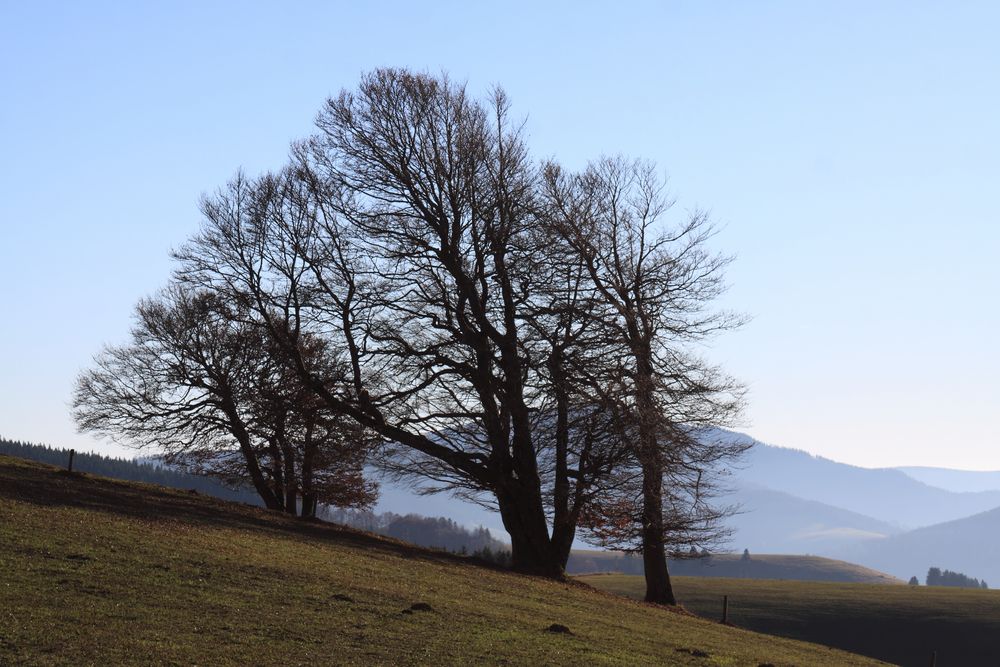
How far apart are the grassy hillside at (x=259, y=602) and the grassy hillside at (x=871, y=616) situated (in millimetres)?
31595

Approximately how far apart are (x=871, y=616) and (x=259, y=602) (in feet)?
207

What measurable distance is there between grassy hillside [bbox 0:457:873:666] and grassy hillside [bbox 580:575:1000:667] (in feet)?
104

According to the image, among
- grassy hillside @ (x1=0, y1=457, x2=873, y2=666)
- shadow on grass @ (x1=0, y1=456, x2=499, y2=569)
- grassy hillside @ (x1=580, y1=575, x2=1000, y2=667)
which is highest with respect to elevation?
shadow on grass @ (x1=0, y1=456, x2=499, y2=569)

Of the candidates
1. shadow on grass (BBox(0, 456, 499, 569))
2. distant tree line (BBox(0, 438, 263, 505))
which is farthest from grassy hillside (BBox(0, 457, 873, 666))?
distant tree line (BBox(0, 438, 263, 505))

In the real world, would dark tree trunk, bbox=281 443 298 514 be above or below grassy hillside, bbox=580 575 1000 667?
above

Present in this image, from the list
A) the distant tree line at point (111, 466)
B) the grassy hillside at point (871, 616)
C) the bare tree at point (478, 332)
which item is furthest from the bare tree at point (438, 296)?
the distant tree line at point (111, 466)

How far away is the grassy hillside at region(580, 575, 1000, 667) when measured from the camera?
64.7m

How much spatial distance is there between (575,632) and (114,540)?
1030 cm

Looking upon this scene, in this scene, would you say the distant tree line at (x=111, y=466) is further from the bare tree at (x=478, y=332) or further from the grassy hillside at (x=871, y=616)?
the bare tree at (x=478, y=332)

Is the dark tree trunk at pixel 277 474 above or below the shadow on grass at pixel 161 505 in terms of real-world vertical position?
above

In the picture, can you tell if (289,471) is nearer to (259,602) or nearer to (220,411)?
(220,411)

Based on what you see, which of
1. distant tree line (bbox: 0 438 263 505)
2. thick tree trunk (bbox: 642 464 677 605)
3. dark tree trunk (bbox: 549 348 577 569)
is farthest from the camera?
distant tree line (bbox: 0 438 263 505)

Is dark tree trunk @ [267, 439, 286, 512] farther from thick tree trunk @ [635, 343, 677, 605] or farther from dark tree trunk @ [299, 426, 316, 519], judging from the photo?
thick tree trunk @ [635, 343, 677, 605]

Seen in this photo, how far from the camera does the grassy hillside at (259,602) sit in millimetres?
16234
